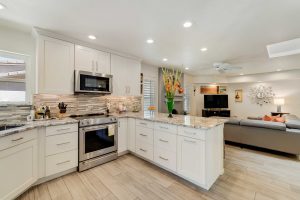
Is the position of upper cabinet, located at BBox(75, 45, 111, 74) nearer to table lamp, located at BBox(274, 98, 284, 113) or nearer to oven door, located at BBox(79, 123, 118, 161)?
oven door, located at BBox(79, 123, 118, 161)

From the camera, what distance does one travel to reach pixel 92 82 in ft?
9.90

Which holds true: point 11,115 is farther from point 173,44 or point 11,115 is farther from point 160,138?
point 173,44

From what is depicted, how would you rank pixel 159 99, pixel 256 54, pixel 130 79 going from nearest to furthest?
pixel 256 54 → pixel 130 79 → pixel 159 99

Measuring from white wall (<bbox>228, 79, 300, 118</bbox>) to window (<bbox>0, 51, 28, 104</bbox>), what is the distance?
28.7 feet

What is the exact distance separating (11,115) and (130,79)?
8.45 ft

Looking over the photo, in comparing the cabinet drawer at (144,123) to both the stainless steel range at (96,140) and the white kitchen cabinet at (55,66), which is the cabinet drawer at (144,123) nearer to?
the stainless steel range at (96,140)

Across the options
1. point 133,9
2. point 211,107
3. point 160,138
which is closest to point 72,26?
point 133,9

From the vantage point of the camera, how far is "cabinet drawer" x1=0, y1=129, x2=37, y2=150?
1635 millimetres

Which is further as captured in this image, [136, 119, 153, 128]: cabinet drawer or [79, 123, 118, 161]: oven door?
[136, 119, 153, 128]: cabinet drawer

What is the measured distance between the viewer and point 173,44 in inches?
122

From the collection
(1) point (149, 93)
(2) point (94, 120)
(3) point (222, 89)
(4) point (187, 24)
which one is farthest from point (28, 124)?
(3) point (222, 89)

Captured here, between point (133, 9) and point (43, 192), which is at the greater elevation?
point (133, 9)

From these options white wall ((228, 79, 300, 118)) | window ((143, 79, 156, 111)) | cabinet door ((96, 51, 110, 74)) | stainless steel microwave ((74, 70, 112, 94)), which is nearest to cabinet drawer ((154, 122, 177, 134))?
stainless steel microwave ((74, 70, 112, 94))

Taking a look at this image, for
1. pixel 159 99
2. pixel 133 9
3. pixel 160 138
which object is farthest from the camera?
pixel 159 99
